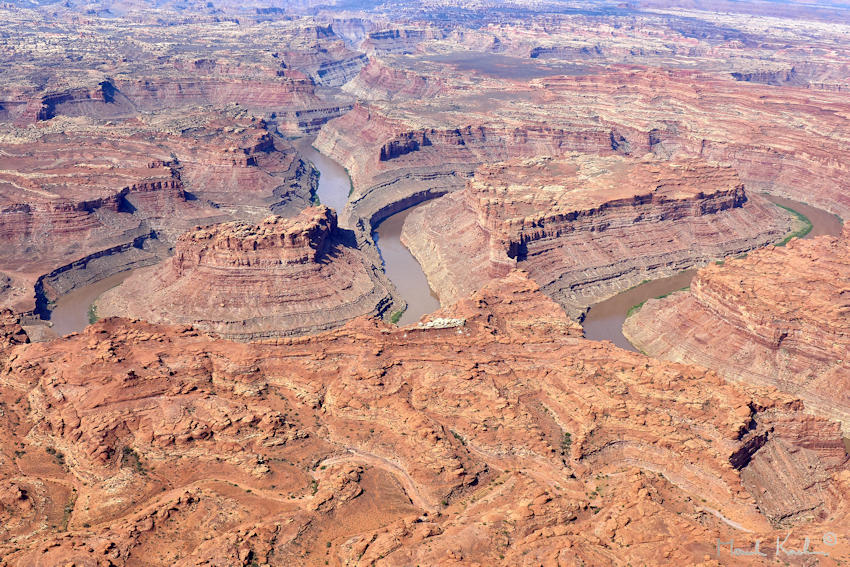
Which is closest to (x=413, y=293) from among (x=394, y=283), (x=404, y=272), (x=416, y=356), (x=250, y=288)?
(x=394, y=283)

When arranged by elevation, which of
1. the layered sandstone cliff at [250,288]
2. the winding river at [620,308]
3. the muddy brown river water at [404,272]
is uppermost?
the layered sandstone cliff at [250,288]

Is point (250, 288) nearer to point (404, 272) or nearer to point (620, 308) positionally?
point (404, 272)

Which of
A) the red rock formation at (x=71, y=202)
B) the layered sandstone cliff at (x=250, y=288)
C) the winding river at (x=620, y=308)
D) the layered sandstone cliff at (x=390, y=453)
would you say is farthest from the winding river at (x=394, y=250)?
the red rock formation at (x=71, y=202)

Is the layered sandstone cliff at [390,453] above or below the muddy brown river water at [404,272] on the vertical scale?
above

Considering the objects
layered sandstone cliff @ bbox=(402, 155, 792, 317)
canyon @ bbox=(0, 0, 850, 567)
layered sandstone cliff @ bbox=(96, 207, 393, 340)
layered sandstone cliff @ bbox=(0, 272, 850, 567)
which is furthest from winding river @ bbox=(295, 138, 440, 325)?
layered sandstone cliff @ bbox=(0, 272, 850, 567)

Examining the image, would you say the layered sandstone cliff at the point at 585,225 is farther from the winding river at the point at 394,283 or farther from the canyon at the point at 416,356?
the winding river at the point at 394,283

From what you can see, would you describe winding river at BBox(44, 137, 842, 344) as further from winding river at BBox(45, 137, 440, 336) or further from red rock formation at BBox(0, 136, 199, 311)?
red rock formation at BBox(0, 136, 199, 311)

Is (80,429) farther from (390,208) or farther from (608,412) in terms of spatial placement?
(390,208)
